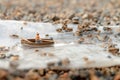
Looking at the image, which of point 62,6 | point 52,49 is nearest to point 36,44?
point 52,49

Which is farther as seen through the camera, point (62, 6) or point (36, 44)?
point (62, 6)

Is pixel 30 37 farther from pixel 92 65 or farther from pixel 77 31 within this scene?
pixel 92 65

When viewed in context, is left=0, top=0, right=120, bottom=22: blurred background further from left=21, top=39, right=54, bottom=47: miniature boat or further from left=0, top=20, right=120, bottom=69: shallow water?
left=21, top=39, right=54, bottom=47: miniature boat

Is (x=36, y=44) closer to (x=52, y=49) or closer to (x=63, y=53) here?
(x=52, y=49)

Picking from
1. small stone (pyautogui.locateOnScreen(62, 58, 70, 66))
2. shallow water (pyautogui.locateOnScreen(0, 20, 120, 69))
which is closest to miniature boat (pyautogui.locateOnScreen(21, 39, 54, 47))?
shallow water (pyautogui.locateOnScreen(0, 20, 120, 69))

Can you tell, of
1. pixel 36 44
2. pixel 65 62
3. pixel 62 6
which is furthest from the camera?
pixel 62 6

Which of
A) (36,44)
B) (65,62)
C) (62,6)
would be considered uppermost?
(62,6)

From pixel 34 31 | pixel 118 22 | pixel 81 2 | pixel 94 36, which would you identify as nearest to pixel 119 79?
pixel 94 36

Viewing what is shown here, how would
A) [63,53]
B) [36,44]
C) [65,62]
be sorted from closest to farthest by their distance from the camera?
1. [65,62]
2. [63,53]
3. [36,44]
